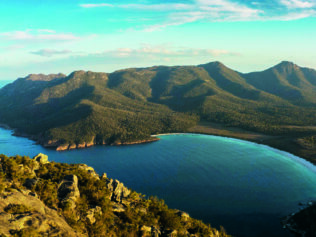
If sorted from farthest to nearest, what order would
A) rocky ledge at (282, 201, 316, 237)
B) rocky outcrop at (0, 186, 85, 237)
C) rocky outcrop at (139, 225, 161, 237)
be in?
rocky ledge at (282, 201, 316, 237) → rocky outcrop at (139, 225, 161, 237) → rocky outcrop at (0, 186, 85, 237)

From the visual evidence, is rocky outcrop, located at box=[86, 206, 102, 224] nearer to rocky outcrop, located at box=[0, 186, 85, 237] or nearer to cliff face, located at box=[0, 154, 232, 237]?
cliff face, located at box=[0, 154, 232, 237]

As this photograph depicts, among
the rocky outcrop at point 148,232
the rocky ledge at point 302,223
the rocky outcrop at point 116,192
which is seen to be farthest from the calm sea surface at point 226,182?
the rocky outcrop at point 148,232

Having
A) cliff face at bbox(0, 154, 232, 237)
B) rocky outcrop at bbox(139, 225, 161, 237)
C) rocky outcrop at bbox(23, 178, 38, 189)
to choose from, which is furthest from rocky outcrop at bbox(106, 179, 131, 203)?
rocky outcrop at bbox(23, 178, 38, 189)

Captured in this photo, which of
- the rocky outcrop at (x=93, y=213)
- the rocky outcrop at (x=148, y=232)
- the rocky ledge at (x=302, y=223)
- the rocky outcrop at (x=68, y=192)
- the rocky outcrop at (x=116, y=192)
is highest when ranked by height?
the rocky outcrop at (x=68, y=192)

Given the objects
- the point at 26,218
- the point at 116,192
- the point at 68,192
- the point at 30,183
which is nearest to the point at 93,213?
the point at 68,192

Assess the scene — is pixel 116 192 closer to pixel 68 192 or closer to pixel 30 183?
pixel 68 192

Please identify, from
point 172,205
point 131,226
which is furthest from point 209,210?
point 131,226

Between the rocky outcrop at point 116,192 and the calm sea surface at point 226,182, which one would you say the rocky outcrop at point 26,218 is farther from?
the calm sea surface at point 226,182

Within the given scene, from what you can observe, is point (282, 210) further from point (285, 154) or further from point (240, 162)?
point (285, 154)
